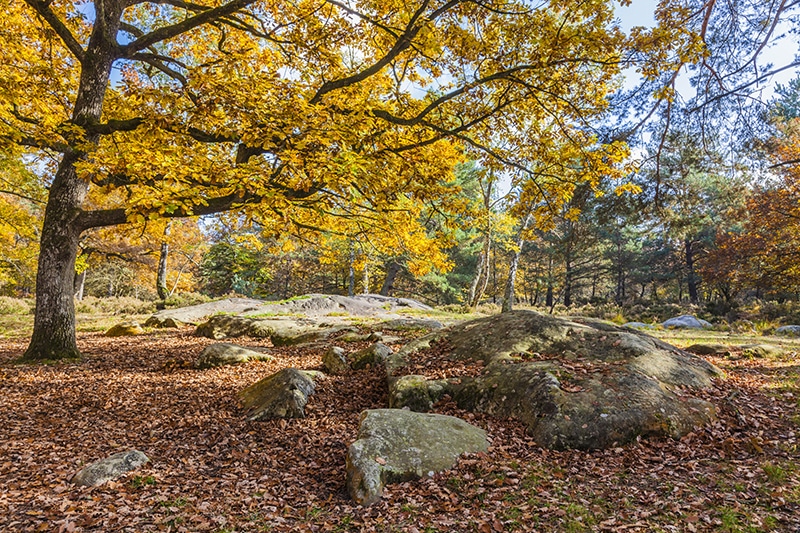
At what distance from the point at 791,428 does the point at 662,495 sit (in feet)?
8.23

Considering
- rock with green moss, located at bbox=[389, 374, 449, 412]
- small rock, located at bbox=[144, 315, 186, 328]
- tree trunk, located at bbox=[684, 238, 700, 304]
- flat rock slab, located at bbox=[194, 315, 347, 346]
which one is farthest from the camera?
tree trunk, located at bbox=[684, 238, 700, 304]

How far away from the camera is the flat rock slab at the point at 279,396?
5.41m

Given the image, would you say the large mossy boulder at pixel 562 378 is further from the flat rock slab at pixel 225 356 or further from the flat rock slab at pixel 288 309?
the flat rock slab at pixel 288 309

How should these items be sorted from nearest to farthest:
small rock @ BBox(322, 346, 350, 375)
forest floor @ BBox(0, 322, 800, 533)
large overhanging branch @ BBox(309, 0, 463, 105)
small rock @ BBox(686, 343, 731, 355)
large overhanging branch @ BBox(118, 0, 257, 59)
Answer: forest floor @ BBox(0, 322, 800, 533) < large overhanging branch @ BBox(309, 0, 463, 105) < large overhanging branch @ BBox(118, 0, 257, 59) < small rock @ BBox(322, 346, 350, 375) < small rock @ BBox(686, 343, 731, 355)

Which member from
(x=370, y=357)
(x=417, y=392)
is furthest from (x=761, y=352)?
(x=370, y=357)

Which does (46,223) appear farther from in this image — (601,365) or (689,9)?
(689,9)

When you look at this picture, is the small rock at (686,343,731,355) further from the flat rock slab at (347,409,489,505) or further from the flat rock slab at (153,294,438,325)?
the flat rock slab at (153,294,438,325)

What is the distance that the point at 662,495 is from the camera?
3416mm

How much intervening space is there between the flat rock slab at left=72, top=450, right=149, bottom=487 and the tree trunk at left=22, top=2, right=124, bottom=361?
16.5ft

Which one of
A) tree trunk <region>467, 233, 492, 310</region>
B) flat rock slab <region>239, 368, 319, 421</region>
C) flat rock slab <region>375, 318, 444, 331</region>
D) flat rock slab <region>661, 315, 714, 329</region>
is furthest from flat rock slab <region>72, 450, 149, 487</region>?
flat rock slab <region>661, 315, 714, 329</region>

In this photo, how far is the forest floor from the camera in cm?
321

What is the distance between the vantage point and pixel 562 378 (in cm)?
517

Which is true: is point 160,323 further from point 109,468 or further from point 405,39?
point 405,39

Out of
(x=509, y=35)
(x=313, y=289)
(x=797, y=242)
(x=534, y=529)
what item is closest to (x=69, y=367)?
(x=534, y=529)
